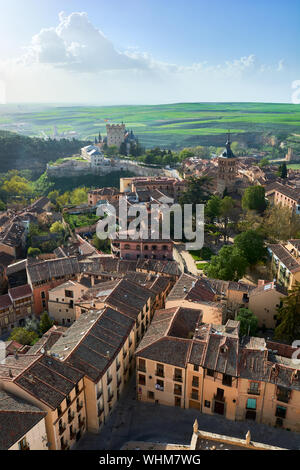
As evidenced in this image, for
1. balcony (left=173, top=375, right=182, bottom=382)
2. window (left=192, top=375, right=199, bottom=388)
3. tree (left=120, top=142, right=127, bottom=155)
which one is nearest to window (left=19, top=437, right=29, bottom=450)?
balcony (left=173, top=375, right=182, bottom=382)

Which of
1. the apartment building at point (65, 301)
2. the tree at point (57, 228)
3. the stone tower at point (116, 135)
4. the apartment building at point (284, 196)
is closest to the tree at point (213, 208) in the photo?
the apartment building at point (284, 196)

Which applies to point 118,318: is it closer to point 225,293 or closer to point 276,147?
point 225,293

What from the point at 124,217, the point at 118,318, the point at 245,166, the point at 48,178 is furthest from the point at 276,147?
the point at 118,318

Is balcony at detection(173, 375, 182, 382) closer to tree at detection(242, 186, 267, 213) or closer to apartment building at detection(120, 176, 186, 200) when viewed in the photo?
tree at detection(242, 186, 267, 213)

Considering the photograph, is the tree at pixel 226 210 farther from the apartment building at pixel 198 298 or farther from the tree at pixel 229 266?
the apartment building at pixel 198 298

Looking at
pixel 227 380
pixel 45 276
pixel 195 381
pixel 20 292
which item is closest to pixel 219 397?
pixel 227 380
